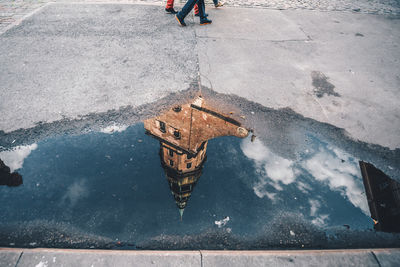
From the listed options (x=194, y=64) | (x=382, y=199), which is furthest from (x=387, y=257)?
(x=194, y=64)

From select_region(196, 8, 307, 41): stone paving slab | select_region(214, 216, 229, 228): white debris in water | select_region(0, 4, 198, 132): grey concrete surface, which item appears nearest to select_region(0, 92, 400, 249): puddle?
select_region(214, 216, 229, 228): white debris in water

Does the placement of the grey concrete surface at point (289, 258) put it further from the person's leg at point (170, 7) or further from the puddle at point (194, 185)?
the person's leg at point (170, 7)

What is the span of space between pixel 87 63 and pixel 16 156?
3162mm

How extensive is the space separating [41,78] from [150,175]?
4016mm

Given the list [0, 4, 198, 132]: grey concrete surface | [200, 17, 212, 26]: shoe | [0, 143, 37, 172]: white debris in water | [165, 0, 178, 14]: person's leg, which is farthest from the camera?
[165, 0, 178, 14]: person's leg

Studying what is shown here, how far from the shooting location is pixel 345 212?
131 inches

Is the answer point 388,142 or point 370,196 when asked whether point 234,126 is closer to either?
point 370,196

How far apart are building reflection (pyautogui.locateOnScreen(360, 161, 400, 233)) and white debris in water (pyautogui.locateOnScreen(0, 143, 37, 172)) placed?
5580 mm

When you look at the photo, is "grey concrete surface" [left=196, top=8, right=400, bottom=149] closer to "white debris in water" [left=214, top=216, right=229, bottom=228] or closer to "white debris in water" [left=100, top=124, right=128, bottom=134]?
"white debris in water" [left=100, top=124, right=128, bottom=134]

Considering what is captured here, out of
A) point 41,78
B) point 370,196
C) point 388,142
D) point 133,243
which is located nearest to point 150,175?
point 133,243

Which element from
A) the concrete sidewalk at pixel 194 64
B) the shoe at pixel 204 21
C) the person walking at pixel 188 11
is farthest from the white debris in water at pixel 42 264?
the shoe at pixel 204 21

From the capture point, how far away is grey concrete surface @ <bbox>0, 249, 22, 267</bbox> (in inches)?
99.0

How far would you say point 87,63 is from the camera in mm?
5855

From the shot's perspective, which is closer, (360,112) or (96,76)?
(360,112)
